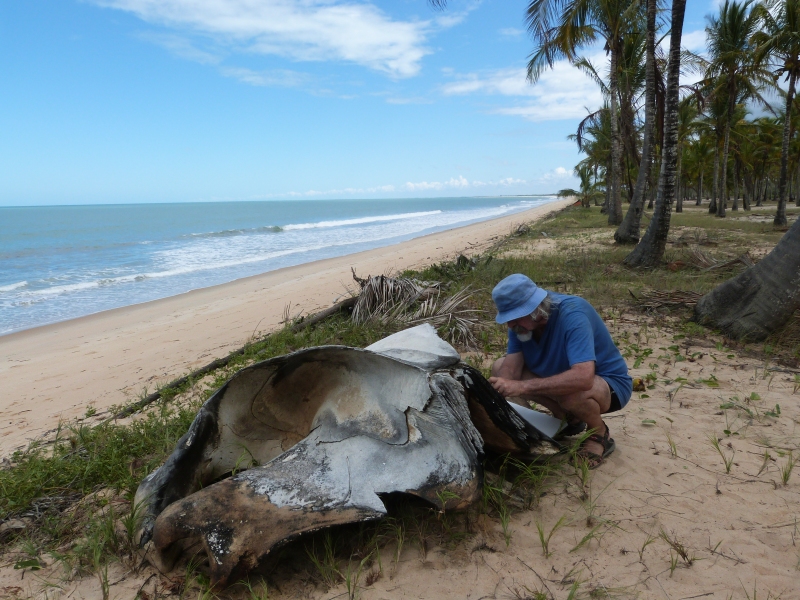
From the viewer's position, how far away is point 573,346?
2.60m

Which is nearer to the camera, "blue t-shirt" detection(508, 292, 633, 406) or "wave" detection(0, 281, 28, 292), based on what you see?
"blue t-shirt" detection(508, 292, 633, 406)

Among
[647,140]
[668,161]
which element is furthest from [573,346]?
[647,140]

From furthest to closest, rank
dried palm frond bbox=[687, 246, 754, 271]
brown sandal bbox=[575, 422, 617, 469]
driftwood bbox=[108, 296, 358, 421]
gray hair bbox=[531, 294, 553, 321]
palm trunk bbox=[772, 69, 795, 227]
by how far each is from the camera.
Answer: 1. palm trunk bbox=[772, 69, 795, 227]
2. dried palm frond bbox=[687, 246, 754, 271]
3. driftwood bbox=[108, 296, 358, 421]
4. brown sandal bbox=[575, 422, 617, 469]
5. gray hair bbox=[531, 294, 553, 321]

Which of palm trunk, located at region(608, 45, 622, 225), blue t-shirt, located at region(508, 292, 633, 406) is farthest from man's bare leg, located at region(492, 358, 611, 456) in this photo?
palm trunk, located at region(608, 45, 622, 225)

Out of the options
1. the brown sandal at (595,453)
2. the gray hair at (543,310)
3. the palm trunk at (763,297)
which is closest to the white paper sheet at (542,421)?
the brown sandal at (595,453)

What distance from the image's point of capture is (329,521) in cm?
195

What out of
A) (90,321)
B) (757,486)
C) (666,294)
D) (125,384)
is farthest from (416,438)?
(90,321)

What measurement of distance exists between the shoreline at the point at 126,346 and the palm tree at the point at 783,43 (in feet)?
46.7

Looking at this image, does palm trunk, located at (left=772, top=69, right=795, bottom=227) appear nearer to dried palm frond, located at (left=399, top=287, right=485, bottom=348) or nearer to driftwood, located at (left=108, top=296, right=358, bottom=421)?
dried palm frond, located at (left=399, top=287, right=485, bottom=348)

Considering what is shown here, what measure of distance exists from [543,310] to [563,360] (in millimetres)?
318

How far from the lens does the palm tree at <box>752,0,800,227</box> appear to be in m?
14.8

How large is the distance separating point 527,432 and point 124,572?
192 cm

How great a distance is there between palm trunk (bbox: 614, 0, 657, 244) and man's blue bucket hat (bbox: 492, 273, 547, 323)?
1001cm

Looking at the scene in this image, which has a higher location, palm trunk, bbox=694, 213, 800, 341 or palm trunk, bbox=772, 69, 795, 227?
palm trunk, bbox=772, 69, 795, 227
